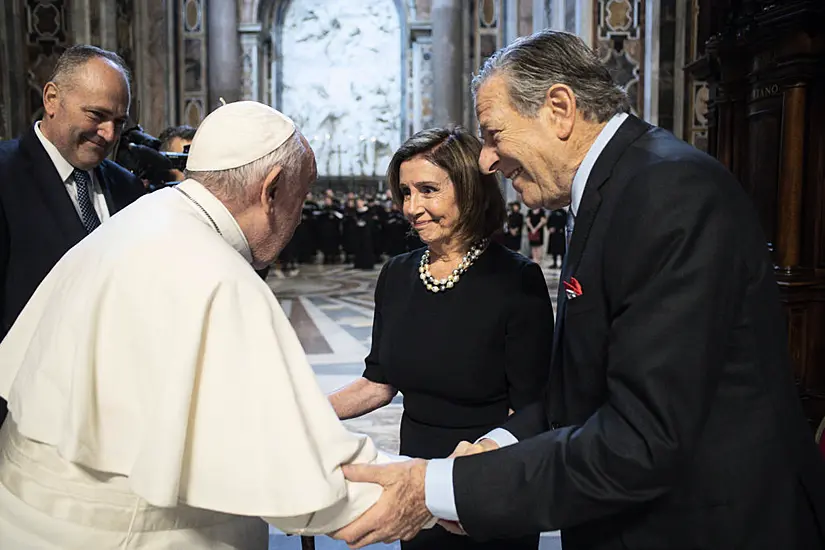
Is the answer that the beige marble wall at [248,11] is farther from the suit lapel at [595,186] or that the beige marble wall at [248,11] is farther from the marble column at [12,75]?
the suit lapel at [595,186]

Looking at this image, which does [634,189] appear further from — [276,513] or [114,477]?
[114,477]

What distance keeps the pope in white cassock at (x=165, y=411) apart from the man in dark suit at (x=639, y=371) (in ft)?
0.76

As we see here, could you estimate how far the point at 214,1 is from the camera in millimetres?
19578

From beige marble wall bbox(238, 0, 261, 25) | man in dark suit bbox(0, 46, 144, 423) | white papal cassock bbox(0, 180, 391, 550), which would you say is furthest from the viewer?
beige marble wall bbox(238, 0, 261, 25)

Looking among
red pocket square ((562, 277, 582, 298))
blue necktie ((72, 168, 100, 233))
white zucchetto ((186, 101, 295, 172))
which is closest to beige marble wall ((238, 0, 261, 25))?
blue necktie ((72, 168, 100, 233))

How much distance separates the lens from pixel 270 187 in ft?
6.26

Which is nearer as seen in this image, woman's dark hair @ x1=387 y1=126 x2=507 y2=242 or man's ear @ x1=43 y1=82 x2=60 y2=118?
woman's dark hair @ x1=387 y1=126 x2=507 y2=242

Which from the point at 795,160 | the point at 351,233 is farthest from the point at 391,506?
the point at 351,233

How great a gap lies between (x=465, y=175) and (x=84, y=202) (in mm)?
1570

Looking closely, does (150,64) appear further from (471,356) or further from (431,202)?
(471,356)

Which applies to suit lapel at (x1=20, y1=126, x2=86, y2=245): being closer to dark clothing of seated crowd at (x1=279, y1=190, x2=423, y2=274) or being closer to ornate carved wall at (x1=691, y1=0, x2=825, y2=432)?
ornate carved wall at (x1=691, y1=0, x2=825, y2=432)

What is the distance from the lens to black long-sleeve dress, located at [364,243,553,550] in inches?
92.8

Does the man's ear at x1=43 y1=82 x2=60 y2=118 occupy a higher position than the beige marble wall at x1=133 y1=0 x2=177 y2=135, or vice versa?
the beige marble wall at x1=133 y1=0 x2=177 y2=135

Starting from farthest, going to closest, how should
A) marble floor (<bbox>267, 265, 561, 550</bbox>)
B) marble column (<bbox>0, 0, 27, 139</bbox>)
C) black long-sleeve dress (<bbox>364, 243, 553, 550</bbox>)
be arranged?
marble column (<bbox>0, 0, 27, 139</bbox>) < marble floor (<bbox>267, 265, 561, 550</bbox>) < black long-sleeve dress (<bbox>364, 243, 553, 550</bbox>)
